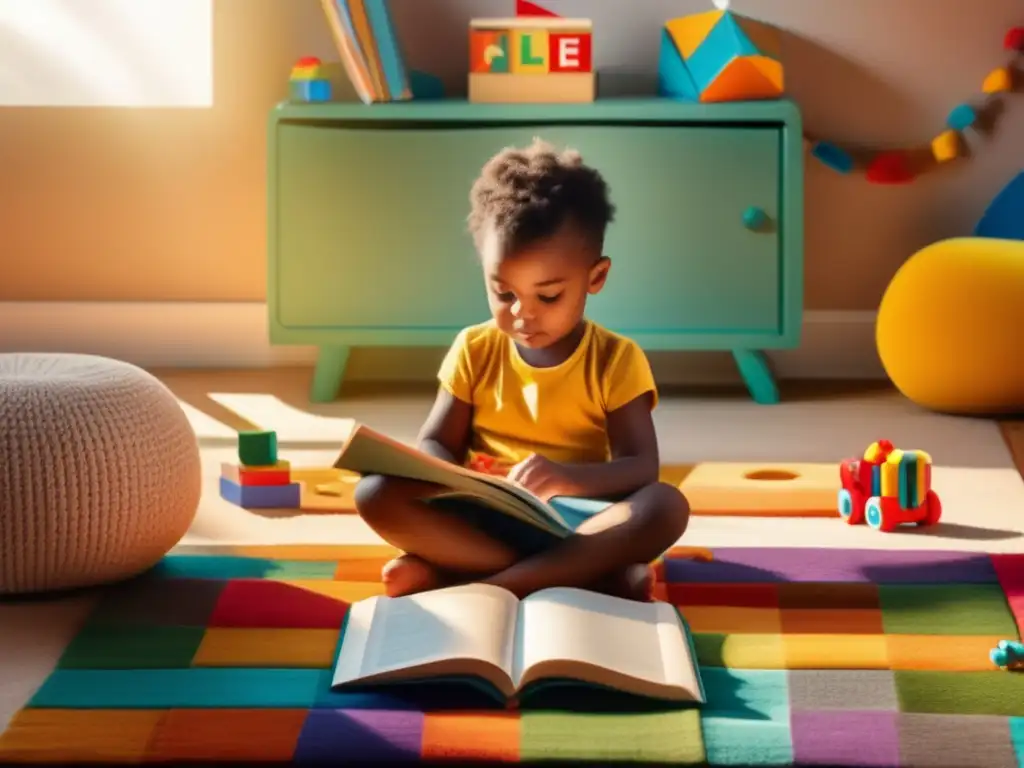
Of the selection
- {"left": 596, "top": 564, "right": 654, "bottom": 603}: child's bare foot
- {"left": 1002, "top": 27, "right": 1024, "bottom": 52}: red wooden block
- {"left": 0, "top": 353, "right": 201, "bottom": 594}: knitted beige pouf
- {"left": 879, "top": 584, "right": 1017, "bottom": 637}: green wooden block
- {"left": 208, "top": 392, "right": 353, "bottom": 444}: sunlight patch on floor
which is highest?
{"left": 1002, "top": 27, "right": 1024, "bottom": 52}: red wooden block

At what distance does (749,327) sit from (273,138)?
0.95 m

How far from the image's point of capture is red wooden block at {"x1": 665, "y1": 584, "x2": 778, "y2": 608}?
1.66m

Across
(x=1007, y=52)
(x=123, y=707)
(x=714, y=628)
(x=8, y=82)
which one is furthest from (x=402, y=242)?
(x=123, y=707)

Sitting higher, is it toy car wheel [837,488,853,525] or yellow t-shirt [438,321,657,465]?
yellow t-shirt [438,321,657,465]

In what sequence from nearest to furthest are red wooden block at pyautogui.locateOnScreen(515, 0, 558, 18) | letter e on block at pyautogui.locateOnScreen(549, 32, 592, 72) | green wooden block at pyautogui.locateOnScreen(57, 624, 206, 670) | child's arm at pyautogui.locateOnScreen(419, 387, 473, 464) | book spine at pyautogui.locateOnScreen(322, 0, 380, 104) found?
green wooden block at pyautogui.locateOnScreen(57, 624, 206, 670) → child's arm at pyautogui.locateOnScreen(419, 387, 473, 464) → book spine at pyautogui.locateOnScreen(322, 0, 380, 104) → letter e on block at pyautogui.locateOnScreen(549, 32, 592, 72) → red wooden block at pyautogui.locateOnScreen(515, 0, 558, 18)

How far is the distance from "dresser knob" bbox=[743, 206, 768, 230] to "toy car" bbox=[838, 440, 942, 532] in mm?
883

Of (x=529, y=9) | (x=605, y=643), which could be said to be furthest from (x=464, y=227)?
(x=605, y=643)

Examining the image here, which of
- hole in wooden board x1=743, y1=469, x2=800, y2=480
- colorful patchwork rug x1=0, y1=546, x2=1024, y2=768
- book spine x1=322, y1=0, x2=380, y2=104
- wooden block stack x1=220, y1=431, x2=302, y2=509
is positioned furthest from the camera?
book spine x1=322, y1=0, x2=380, y2=104

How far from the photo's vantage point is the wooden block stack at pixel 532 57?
A: 2871 millimetres

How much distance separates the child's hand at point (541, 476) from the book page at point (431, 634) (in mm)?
150

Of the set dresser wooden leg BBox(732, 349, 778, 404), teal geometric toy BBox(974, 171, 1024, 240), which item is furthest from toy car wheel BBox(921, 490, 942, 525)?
teal geometric toy BBox(974, 171, 1024, 240)

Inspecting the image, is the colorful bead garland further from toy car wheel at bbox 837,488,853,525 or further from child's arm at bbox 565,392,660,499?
child's arm at bbox 565,392,660,499

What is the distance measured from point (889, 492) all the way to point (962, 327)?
804mm

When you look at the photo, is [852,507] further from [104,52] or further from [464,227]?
[104,52]
